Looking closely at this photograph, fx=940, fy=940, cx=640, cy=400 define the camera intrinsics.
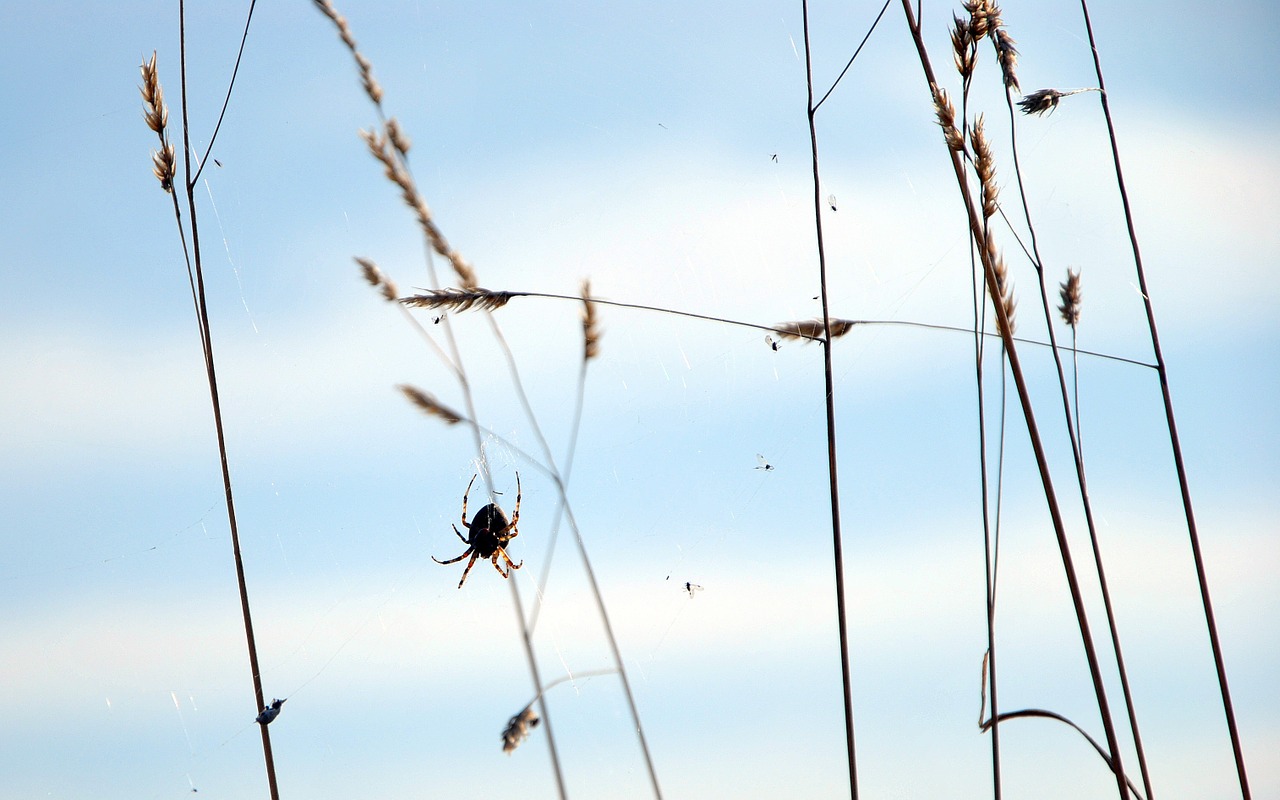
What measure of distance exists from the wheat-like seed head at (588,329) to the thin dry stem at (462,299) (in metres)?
0.11

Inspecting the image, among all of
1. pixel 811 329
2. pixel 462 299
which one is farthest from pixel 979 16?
pixel 462 299

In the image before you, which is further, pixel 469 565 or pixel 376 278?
pixel 469 565

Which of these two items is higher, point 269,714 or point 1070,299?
point 1070,299

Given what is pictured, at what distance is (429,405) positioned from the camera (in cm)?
146

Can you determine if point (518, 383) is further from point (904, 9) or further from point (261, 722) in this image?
point (904, 9)

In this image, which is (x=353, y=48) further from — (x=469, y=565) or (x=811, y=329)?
(x=469, y=565)

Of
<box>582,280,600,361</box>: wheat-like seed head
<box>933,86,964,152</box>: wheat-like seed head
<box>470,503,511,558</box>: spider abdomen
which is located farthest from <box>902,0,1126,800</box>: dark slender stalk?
<box>470,503,511,558</box>: spider abdomen

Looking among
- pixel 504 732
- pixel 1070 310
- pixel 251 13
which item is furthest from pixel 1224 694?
pixel 251 13

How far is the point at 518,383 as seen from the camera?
4.89ft

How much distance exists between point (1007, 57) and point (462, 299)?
111 centimetres

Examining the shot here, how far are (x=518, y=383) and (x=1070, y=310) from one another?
120 centimetres

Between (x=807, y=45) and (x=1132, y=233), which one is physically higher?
(x=807, y=45)

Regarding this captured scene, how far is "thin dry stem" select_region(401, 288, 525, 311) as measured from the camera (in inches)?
54.3

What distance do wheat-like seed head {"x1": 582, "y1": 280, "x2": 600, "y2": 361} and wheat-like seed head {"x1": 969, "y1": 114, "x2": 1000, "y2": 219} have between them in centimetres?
64
